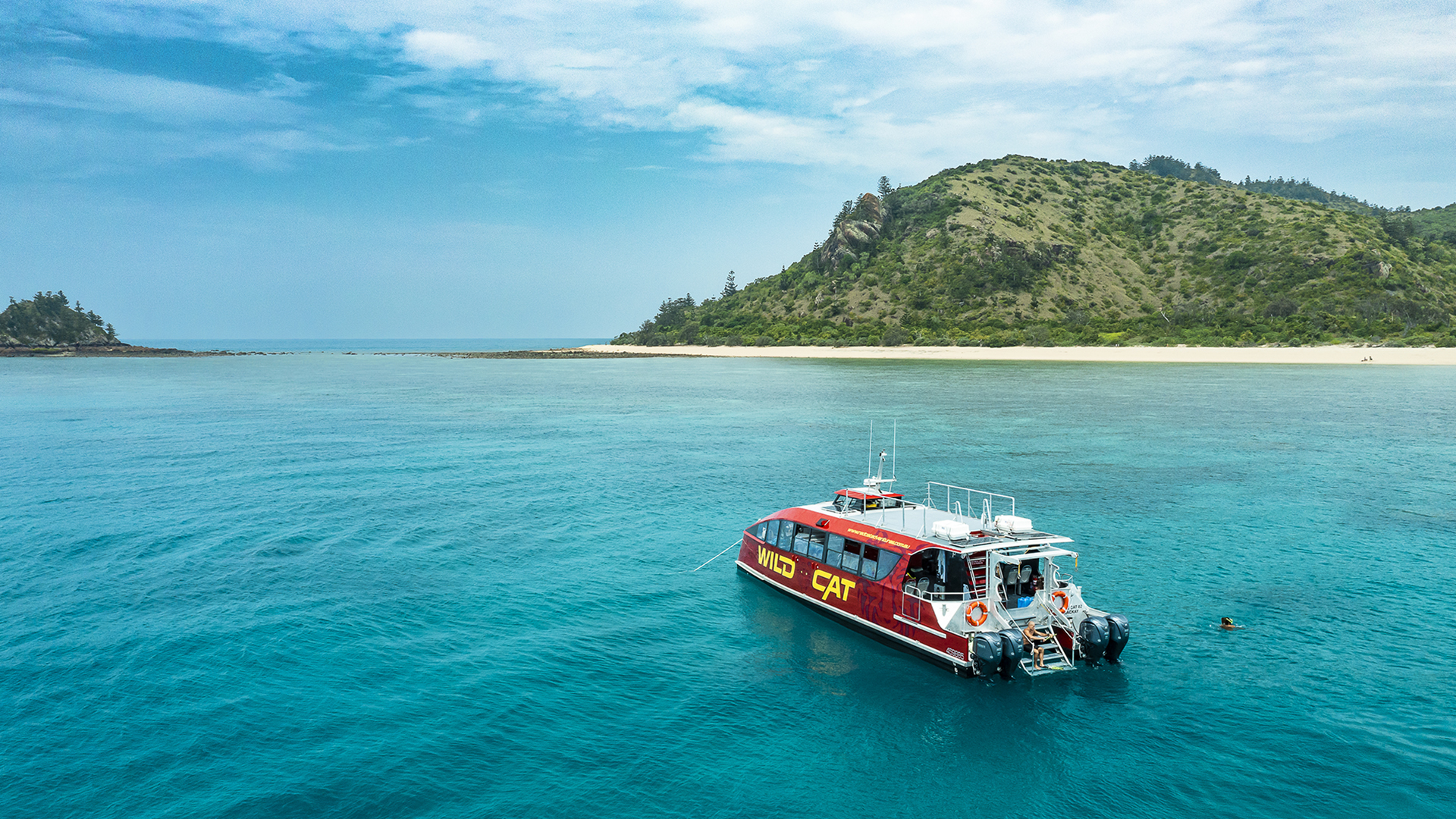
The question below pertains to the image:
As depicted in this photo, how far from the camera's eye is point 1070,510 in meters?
38.7

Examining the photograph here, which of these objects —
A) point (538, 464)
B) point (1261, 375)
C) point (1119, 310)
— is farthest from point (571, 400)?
point (1119, 310)

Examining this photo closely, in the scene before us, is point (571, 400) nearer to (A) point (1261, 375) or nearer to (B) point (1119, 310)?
(A) point (1261, 375)

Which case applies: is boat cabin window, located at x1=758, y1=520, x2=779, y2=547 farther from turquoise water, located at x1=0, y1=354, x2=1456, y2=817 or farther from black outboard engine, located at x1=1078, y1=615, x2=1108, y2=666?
black outboard engine, located at x1=1078, y1=615, x2=1108, y2=666

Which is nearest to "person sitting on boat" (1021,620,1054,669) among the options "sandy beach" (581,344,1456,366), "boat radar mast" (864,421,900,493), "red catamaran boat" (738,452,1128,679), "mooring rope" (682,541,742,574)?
"red catamaran boat" (738,452,1128,679)

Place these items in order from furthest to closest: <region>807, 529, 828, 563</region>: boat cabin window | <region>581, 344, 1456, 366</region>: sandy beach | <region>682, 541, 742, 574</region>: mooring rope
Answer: <region>581, 344, 1456, 366</region>: sandy beach, <region>682, 541, 742, 574</region>: mooring rope, <region>807, 529, 828, 563</region>: boat cabin window

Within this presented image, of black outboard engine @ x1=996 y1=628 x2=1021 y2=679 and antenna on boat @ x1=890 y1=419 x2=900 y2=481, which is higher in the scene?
antenna on boat @ x1=890 y1=419 x2=900 y2=481

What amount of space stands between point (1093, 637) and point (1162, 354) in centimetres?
13568

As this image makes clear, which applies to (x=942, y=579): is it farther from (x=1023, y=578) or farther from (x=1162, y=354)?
(x=1162, y=354)

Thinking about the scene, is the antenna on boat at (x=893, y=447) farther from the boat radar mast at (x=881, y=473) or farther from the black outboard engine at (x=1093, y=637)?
the black outboard engine at (x=1093, y=637)

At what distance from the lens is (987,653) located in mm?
21266

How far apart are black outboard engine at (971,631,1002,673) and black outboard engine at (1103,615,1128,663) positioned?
3.31 metres

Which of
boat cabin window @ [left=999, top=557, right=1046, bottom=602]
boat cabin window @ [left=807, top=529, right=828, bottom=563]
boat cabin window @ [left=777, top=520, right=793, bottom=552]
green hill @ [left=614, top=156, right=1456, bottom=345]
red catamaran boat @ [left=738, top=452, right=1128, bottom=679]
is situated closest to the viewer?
red catamaran boat @ [left=738, top=452, right=1128, bottom=679]

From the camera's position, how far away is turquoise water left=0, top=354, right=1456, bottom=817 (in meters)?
17.0

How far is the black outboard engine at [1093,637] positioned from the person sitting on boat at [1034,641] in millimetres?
910
